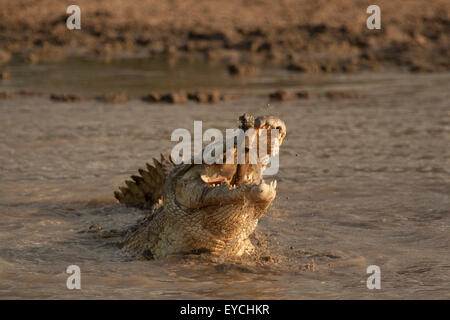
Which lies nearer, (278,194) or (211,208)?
(211,208)

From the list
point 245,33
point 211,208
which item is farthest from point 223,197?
point 245,33

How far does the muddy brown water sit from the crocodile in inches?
5.0

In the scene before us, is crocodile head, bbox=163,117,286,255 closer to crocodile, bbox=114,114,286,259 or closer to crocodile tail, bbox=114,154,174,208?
crocodile, bbox=114,114,286,259

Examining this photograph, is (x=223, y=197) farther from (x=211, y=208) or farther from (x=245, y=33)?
(x=245, y=33)

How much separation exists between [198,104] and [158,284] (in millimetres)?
7989

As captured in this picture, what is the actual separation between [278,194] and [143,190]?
4.50 feet

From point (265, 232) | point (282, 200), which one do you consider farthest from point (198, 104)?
point (265, 232)

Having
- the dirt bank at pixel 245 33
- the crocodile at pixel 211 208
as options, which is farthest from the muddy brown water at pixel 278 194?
the dirt bank at pixel 245 33

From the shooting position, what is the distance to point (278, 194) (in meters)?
7.87

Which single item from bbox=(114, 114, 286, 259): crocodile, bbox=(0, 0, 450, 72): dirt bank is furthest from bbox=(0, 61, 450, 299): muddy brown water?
bbox=(0, 0, 450, 72): dirt bank

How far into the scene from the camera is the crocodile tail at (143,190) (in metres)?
7.11
